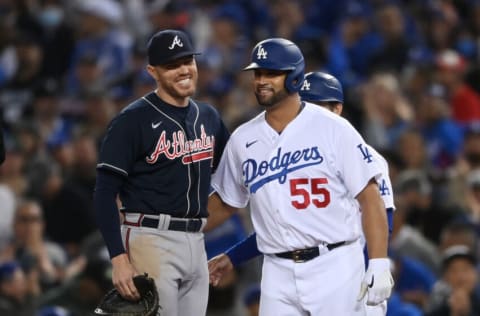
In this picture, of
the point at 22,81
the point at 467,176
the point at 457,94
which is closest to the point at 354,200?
the point at 467,176

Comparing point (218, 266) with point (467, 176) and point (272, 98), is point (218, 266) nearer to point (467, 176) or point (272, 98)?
point (272, 98)

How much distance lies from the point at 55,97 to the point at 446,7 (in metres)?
4.90

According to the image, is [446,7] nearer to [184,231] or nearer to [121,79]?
[121,79]

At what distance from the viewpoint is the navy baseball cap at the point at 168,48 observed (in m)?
6.34

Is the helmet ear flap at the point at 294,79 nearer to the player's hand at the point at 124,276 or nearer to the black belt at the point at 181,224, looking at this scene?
the black belt at the point at 181,224

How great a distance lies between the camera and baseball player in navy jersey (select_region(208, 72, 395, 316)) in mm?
6848

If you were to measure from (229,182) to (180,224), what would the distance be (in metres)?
0.48

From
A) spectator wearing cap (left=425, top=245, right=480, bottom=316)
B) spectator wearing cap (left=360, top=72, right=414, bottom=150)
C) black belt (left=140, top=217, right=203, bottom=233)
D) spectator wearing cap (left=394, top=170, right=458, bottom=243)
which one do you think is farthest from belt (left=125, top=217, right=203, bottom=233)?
spectator wearing cap (left=360, top=72, right=414, bottom=150)

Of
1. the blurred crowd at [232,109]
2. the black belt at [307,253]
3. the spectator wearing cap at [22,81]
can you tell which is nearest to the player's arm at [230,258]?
the black belt at [307,253]

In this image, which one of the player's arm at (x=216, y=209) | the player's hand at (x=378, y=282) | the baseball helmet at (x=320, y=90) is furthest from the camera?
the baseball helmet at (x=320, y=90)

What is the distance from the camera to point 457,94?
42.6 feet

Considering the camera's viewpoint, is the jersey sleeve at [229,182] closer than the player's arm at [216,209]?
Yes

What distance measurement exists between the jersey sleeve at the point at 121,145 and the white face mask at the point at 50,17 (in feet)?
26.4

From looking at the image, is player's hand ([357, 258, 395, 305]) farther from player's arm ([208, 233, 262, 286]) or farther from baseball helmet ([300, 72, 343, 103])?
baseball helmet ([300, 72, 343, 103])
